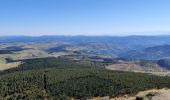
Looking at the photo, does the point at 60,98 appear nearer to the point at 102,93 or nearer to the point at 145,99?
the point at 102,93

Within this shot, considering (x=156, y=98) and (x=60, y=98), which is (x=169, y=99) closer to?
(x=156, y=98)

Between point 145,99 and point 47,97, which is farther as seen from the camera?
point 47,97

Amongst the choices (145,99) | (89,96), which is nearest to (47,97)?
(89,96)

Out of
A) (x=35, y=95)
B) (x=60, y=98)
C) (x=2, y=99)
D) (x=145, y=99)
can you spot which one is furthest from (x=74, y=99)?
(x=145, y=99)

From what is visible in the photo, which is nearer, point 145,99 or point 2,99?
point 145,99

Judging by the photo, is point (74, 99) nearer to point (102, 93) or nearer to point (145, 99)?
point (102, 93)

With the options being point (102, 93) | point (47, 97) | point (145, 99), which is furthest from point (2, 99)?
point (145, 99)

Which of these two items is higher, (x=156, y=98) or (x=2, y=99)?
(x=156, y=98)

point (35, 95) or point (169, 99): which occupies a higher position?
point (169, 99)
